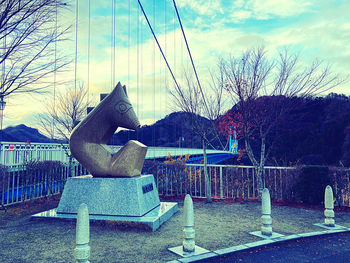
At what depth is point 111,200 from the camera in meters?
5.05

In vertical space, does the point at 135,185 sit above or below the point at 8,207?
above

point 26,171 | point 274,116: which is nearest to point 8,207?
point 26,171

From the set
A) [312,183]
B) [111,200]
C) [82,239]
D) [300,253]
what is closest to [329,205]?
[300,253]

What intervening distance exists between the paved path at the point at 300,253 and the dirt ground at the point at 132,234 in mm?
348

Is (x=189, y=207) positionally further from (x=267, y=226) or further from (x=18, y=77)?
(x=18, y=77)

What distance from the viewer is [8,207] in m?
6.78

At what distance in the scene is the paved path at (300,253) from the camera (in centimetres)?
333

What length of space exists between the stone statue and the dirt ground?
1.11 metres

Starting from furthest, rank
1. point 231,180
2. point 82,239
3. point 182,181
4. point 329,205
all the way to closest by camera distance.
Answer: point 182,181 < point 231,180 < point 329,205 < point 82,239

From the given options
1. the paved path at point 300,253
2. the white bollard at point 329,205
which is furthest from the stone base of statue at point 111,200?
the white bollard at point 329,205

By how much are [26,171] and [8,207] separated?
3.27 feet

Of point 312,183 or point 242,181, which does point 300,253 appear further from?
point 242,181

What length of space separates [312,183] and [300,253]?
13.5 feet

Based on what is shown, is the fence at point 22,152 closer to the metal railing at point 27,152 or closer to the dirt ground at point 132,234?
the metal railing at point 27,152
